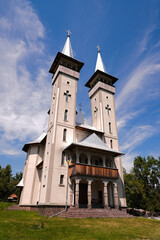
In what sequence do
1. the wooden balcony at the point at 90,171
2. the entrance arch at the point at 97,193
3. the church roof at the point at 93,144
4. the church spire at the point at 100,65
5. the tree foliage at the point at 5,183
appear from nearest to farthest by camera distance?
the wooden balcony at the point at 90,171, the church roof at the point at 93,144, the entrance arch at the point at 97,193, the church spire at the point at 100,65, the tree foliage at the point at 5,183

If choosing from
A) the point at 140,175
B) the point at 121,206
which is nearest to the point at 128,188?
the point at 140,175

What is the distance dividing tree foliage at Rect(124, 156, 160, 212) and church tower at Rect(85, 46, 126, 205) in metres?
14.7

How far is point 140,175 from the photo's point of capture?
131 feet

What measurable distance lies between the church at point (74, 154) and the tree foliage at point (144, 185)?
47.8 ft

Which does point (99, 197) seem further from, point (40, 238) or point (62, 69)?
point (62, 69)

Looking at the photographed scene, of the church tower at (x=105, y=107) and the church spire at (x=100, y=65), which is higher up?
the church spire at (x=100, y=65)

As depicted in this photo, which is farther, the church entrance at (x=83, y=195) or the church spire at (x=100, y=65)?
the church spire at (x=100, y=65)

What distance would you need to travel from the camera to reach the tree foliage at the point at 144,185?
35562mm

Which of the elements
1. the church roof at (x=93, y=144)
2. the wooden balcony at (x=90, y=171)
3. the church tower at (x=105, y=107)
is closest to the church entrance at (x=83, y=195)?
the wooden balcony at (x=90, y=171)

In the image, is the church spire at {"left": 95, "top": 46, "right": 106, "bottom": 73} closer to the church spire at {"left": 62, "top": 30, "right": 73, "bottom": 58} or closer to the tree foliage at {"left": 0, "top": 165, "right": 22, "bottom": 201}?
the church spire at {"left": 62, "top": 30, "right": 73, "bottom": 58}

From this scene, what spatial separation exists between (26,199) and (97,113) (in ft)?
62.8

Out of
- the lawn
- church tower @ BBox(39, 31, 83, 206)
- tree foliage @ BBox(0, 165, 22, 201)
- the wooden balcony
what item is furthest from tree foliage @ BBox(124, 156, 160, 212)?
tree foliage @ BBox(0, 165, 22, 201)

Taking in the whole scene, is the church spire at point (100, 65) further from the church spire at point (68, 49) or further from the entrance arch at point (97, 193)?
the entrance arch at point (97, 193)

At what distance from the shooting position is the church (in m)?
19.7
